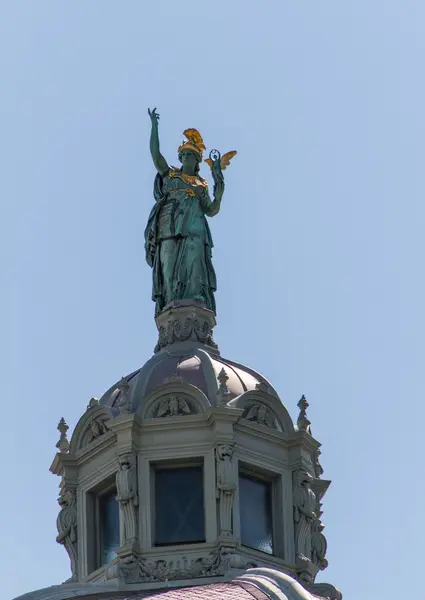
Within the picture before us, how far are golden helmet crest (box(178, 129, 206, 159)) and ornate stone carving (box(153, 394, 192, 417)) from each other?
766cm

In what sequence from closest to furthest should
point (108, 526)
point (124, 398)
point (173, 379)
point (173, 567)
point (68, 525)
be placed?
point (173, 567), point (173, 379), point (124, 398), point (108, 526), point (68, 525)

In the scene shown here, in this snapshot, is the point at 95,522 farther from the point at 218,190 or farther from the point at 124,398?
the point at 218,190

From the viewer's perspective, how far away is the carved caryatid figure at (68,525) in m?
55.1

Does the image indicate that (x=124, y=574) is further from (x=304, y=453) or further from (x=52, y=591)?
(x=304, y=453)

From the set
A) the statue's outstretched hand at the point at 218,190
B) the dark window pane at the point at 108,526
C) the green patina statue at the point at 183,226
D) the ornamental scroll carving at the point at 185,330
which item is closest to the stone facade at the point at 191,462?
the dark window pane at the point at 108,526

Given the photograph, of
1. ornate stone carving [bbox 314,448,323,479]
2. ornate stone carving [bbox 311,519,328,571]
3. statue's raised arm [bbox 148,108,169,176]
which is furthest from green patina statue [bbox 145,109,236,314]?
ornate stone carving [bbox 311,519,328,571]

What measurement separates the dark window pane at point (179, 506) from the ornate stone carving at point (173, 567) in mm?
761

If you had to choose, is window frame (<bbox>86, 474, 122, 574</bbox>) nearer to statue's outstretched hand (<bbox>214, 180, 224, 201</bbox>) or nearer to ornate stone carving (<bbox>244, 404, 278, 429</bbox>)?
ornate stone carving (<bbox>244, 404, 278, 429</bbox>)

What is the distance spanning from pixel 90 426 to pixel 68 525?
235 centimetres

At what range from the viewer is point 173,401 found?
178ft

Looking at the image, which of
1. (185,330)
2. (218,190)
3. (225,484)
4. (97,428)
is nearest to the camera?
(225,484)

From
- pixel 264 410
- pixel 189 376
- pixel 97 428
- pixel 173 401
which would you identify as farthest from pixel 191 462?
pixel 97 428

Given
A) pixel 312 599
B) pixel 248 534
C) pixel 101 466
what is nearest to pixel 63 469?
pixel 101 466

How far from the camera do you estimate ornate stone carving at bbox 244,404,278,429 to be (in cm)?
5462
